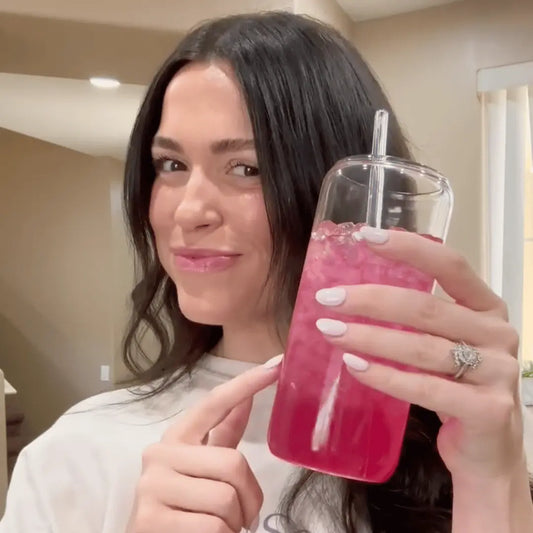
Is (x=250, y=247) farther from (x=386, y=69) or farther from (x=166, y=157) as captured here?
(x=386, y=69)

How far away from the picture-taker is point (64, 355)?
4.43 meters

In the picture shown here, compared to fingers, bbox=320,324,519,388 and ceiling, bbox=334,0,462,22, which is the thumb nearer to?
fingers, bbox=320,324,519,388

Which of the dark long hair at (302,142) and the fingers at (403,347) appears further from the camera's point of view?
the dark long hair at (302,142)

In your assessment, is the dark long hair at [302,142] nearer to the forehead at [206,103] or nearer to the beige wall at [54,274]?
the forehead at [206,103]

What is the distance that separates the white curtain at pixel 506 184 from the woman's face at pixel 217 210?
1.69m

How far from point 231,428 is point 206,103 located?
398 mm

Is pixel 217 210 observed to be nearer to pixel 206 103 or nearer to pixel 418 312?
pixel 206 103

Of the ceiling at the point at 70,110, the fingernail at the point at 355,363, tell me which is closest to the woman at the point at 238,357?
the fingernail at the point at 355,363

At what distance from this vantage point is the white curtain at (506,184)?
92.3 inches

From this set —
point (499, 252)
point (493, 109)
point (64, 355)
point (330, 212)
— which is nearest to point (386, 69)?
point (493, 109)

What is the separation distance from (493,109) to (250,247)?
71.0 inches

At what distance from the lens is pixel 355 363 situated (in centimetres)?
54

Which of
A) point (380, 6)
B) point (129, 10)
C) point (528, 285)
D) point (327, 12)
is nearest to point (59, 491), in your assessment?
point (129, 10)

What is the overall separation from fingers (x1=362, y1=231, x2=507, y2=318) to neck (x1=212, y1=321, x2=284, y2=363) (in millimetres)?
381
